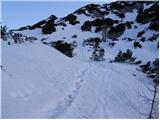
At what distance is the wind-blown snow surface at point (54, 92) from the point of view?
816 centimetres

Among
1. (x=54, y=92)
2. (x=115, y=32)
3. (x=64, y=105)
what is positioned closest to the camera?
(x=64, y=105)

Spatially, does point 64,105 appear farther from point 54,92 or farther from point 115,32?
point 115,32

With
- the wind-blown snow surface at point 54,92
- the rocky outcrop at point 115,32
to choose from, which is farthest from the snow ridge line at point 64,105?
the rocky outcrop at point 115,32

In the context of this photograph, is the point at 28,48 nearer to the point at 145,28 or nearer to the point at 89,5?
the point at 145,28

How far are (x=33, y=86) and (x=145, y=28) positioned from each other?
35652mm

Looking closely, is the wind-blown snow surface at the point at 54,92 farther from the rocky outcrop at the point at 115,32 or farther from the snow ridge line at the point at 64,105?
the rocky outcrop at the point at 115,32

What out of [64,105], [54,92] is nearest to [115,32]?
[54,92]

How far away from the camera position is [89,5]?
214 ft

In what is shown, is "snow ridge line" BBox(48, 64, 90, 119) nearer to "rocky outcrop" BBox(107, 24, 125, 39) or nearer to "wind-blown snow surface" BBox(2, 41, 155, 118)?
"wind-blown snow surface" BBox(2, 41, 155, 118)

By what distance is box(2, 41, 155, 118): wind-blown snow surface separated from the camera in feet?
26.8

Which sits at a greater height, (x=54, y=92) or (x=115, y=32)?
(x=115, y=32)

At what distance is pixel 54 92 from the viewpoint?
10.1 meters

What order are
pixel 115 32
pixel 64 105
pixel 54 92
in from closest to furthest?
pixel 64 105 → pixel 54 92 → pixel 115 32

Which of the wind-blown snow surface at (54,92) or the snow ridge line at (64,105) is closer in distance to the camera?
the snow ridge line at (64,105)
